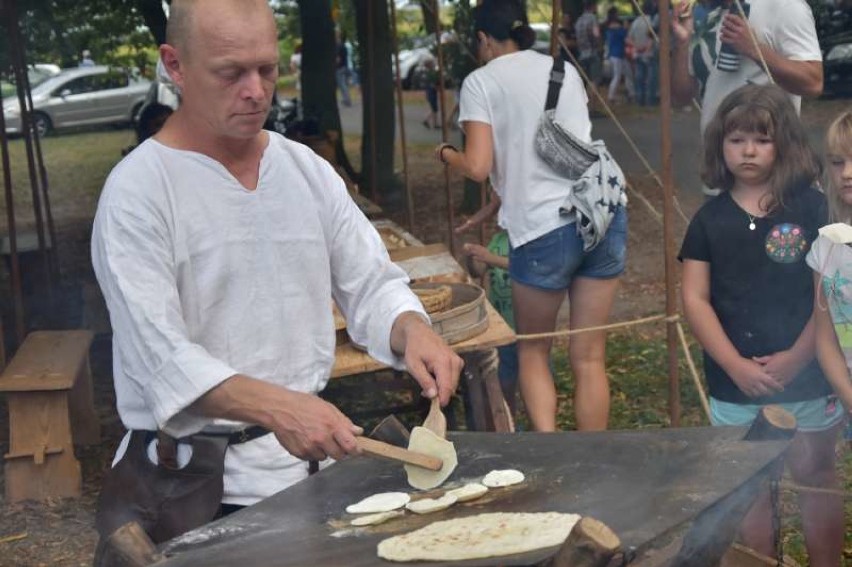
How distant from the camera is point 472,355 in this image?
440cm

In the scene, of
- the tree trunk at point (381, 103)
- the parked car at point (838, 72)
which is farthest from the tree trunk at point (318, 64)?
the parked car at point (838, 72)

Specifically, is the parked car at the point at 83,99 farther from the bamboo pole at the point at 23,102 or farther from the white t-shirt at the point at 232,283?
the white t-shirt at the point at 232,283

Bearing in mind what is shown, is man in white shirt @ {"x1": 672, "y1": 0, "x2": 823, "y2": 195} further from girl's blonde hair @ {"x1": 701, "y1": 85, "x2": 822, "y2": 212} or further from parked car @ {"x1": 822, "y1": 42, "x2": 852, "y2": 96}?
parked car @ {"x1": 822, "y1": 42, "x2": 852, "y2": 96}

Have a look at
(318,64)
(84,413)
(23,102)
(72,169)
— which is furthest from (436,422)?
(72,169)

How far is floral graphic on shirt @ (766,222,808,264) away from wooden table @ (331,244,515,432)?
3.38 ft

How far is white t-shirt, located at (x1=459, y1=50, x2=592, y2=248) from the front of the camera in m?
4.37

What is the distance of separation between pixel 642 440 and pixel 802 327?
1218mm

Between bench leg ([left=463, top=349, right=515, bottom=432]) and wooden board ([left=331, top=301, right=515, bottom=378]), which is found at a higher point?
wooden board ([left=331, top=301, right=515, bottom=378])

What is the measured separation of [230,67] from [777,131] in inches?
69.6

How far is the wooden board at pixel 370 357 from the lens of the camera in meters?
3.91

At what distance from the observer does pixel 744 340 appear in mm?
3490

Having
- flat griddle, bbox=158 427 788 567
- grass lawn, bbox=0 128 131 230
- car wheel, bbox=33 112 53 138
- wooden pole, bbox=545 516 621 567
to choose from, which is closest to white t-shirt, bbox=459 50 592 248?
flat griddle, bbox=158 427 788 567

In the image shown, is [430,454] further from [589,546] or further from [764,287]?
[764,287]

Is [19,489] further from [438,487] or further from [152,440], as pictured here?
[438,487]
